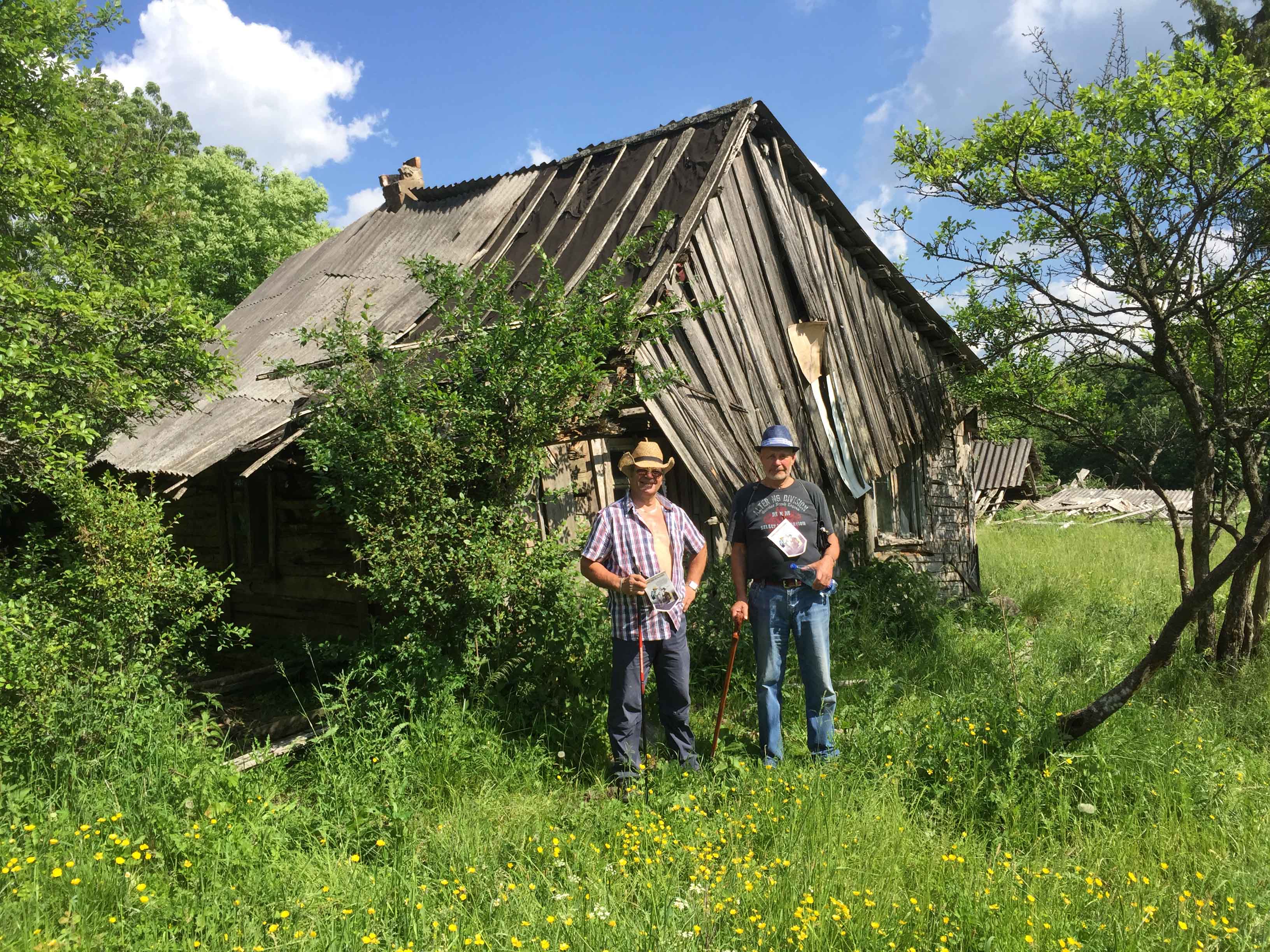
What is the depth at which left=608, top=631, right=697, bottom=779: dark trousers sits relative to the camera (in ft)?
13.9

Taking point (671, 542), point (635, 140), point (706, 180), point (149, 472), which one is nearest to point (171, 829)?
point (671, 542)

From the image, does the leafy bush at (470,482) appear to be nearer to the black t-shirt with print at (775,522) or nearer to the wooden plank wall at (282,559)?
the black t-shirt with print at (775,522)

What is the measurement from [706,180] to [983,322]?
2862 millimetres

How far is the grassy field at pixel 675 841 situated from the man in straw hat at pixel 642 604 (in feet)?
0.85

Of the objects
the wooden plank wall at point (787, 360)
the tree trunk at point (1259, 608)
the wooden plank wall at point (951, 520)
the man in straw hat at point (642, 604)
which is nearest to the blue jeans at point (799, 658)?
the man in straw hat at point (642, 604)

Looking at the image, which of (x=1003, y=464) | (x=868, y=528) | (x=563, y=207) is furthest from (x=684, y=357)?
(x=1003, y=464)

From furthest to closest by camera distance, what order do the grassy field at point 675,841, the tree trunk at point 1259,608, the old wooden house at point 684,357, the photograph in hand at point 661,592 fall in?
the old wooden house at point 684,357
the tree trunk at point 1259,608
the photograph in hand at point 661,592
the grassy field at point 675,841

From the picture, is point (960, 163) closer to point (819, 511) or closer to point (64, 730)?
point (819, 511)

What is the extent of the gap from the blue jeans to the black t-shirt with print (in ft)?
0.48

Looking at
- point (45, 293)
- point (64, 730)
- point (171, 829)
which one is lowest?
point (171, 829)

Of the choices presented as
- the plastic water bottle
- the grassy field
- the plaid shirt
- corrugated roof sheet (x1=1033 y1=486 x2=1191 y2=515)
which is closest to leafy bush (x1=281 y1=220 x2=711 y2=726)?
the grassy field

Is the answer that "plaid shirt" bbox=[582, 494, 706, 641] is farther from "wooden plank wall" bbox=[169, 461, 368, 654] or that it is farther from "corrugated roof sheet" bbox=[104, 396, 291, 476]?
"wooden plank wall" bbox=[169, 461, 368, 654]

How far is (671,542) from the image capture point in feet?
14.6

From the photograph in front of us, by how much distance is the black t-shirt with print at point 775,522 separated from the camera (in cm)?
449
